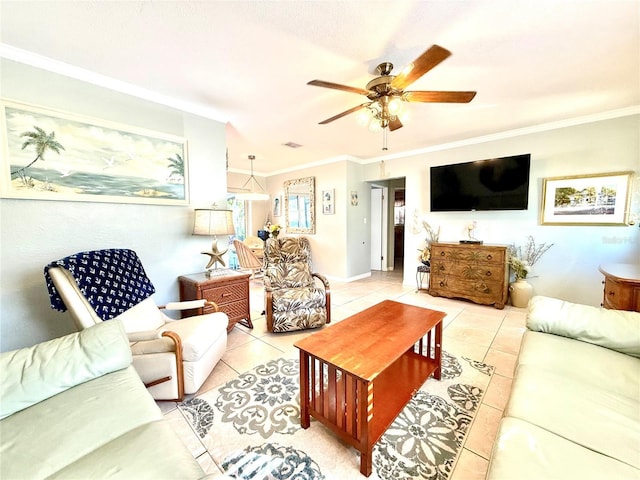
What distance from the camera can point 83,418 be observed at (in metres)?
1.00

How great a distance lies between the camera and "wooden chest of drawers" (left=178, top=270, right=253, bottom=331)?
97.4 inches

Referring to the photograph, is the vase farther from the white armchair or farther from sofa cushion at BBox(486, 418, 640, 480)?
the white armchair

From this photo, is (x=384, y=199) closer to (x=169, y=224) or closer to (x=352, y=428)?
(x=169, y=224)

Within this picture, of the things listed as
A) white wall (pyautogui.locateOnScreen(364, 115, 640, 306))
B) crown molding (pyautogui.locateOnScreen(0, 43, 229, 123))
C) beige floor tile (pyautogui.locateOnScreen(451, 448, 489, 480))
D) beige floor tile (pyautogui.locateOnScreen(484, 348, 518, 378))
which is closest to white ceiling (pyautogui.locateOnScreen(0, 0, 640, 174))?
crown molding (pyautogui.locateOnScreen(0, 43, 229, 123))

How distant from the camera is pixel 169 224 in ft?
8.57

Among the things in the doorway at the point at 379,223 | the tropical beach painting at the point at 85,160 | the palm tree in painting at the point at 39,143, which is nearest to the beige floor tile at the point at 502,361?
the tropical beach painting at the point at 85,160

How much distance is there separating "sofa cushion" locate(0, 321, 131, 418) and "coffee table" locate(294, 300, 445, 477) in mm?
979

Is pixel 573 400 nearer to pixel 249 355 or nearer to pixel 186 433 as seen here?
pixel 186 433

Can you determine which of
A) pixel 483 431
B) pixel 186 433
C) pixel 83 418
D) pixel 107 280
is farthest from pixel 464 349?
pixel 107 280

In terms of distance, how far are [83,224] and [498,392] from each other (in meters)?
3.59

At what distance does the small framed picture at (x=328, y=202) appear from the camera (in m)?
5.10

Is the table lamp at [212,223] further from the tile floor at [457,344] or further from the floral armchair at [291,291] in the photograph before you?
the tile floor at [457,344]

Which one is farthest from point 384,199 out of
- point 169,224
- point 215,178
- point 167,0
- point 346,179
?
point 167,0

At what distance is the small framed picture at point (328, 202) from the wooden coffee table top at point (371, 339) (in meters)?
3.24
